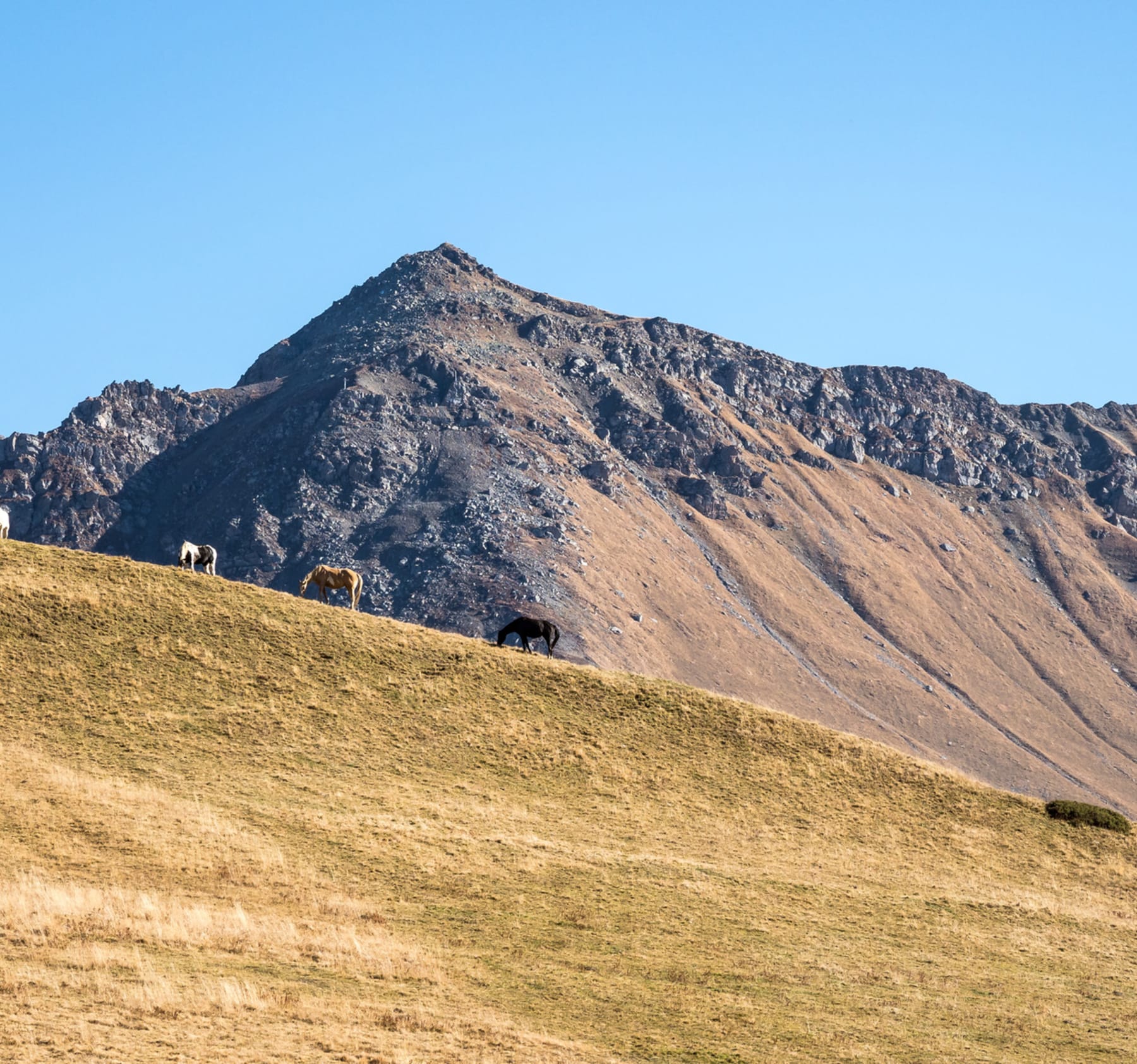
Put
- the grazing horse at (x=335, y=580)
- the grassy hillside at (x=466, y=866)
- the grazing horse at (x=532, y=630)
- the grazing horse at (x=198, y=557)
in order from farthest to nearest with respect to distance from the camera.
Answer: the grazing horse at (x=198, y=557) → the grazing horse at (x=335, y=580) → the grazing horse at (x=532, y=630) → the grassy hillside at (x=466, y=866)

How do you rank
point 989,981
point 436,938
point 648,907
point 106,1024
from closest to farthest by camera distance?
point 106,1024 → point 436,938 → point 989,981 → point 648,907

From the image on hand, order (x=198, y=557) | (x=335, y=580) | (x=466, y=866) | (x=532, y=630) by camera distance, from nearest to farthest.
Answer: (x=466, y=866) → (x=532, y=630) → (x=335, y=580) → (x=198, y=557)

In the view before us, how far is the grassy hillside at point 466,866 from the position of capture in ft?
94.5

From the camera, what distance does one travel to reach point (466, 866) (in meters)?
43.0

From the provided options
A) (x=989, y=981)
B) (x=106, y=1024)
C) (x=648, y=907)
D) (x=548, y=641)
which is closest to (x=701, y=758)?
(x=548, y=641)

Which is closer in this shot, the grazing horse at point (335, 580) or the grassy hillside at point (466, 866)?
the grassy hillside at point (466, 866)

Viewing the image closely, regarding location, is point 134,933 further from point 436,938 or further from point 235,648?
point 235,648

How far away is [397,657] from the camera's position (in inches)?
2490

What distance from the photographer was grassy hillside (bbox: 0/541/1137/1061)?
2880 cm

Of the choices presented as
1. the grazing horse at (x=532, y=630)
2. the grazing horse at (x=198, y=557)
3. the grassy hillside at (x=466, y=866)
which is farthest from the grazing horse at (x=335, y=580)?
the grazing horse at (x=532, y=630)

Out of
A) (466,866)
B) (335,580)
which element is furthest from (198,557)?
(466,866)

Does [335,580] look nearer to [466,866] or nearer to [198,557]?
[198,557]

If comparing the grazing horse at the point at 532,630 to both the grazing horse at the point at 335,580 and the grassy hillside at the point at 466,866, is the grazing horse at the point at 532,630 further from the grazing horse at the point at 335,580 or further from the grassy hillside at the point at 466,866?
the grazing horse at the point at 335,580

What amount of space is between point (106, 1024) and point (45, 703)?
31123mm
